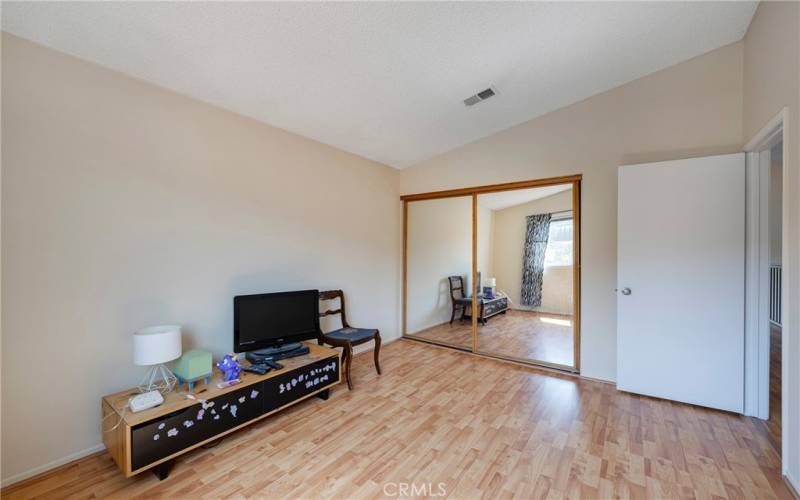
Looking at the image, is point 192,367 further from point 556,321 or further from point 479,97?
point 556,321

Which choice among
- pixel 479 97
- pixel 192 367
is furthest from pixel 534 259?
pixel 192 367

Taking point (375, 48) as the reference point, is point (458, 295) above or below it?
below

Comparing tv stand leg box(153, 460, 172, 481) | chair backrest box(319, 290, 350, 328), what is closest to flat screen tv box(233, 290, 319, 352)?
chair backrest box(319, 290, 350, 328)

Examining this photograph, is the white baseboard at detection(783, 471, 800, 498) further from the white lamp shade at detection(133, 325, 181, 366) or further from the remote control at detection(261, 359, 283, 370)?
the white lamp shade at detection(133, 325, 181, 366)

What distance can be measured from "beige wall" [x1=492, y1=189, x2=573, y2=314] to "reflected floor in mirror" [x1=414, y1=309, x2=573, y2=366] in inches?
6.8

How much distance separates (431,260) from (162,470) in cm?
377

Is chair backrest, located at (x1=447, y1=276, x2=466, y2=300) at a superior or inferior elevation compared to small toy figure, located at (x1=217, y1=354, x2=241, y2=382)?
superior

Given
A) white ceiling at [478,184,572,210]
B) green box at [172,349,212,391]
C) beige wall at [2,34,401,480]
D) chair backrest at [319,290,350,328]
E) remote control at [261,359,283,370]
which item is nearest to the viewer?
beige wall at [2,34,401,480]

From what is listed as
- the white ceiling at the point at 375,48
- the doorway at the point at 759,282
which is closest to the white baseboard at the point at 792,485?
the doorway at the point at 759,282

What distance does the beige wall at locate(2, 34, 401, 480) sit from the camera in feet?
6.00

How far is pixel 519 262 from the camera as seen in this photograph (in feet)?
14.3

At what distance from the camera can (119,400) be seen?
6.61ft

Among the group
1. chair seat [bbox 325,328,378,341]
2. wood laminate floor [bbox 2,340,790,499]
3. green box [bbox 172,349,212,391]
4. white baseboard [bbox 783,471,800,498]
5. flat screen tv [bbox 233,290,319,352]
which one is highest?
flat screen tv [bbox 233,290,319,352]

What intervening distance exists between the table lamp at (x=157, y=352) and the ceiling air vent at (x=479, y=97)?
3075 millimetres
